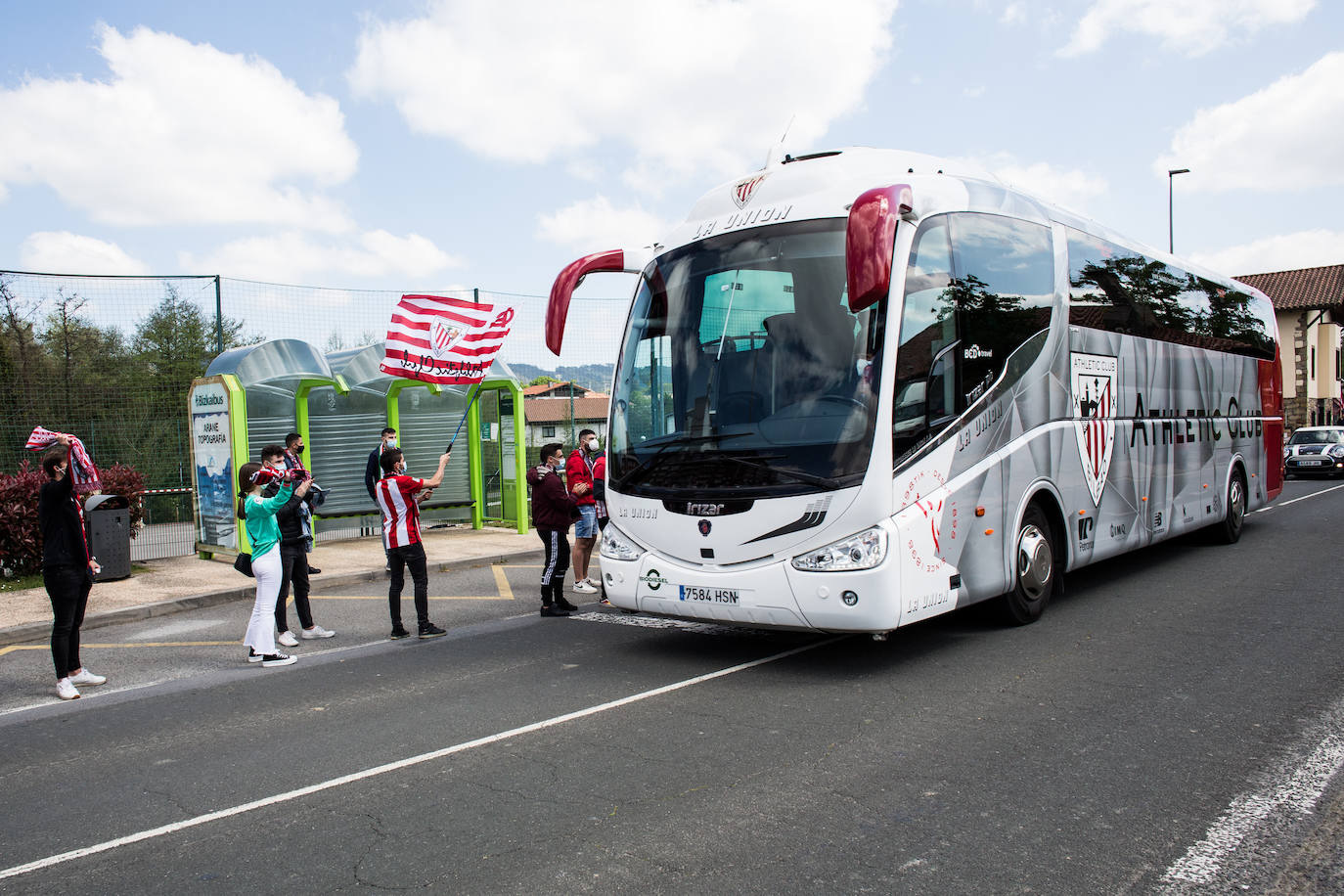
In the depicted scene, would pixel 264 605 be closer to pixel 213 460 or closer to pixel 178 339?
pixel 213 460

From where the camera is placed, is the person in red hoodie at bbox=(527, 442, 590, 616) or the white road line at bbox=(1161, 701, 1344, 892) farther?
the person in red hoodie at bbox=(527, 442, 590, 616)

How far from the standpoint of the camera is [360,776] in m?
4.80

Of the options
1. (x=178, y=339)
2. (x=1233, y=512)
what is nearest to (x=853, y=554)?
(x=1233, y=512)

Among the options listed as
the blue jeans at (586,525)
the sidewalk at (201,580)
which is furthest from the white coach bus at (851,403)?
the sidewalk at (201,580)

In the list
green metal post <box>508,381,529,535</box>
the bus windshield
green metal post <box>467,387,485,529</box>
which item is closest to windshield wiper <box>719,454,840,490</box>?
the bus windshield

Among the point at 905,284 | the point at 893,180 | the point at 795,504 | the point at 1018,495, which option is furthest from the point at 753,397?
the point at 1018,495

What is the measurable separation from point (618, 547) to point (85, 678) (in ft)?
13.1

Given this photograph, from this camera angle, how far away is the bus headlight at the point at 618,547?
23.1ft

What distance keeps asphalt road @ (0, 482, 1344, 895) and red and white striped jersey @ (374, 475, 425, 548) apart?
91cm

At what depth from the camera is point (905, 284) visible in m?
6.38

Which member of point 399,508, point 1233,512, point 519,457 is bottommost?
point 1233,512

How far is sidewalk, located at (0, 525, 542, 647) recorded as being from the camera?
954 cm

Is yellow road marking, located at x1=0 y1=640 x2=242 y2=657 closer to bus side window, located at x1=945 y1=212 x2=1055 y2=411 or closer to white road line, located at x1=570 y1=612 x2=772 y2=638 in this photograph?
white road line, located at x1=570 y1=612 x2=772 y2=638

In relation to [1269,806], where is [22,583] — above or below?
above
